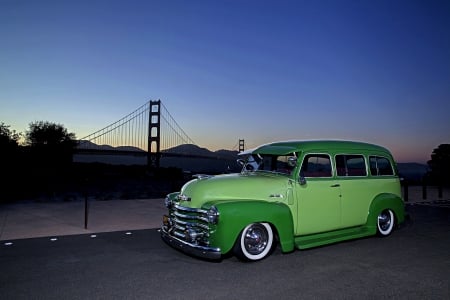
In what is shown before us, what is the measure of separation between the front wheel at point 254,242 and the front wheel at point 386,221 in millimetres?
2891

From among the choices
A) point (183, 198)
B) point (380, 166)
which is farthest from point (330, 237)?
point (183, 198)

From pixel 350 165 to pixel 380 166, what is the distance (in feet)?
3.40

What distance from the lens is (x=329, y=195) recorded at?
611cm

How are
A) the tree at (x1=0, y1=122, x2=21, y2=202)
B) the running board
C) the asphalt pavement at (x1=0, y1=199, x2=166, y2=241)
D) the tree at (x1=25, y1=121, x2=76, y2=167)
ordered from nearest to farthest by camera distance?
1. the running board
2. the asphalt pavement at (x1=0, y1=199, x2=166, y2=241)
3. the tree at (x1=0, y1=122, x2=21, y2=202)
4. the tree at (x1=25, y1=121, x2=76, y2=167)

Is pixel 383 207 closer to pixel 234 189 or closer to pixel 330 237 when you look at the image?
pixel 330 237

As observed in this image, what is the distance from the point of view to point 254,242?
5.26 m

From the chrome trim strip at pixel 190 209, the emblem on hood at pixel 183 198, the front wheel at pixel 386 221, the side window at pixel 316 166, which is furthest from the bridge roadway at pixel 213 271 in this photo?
the side window at pixel 316 166

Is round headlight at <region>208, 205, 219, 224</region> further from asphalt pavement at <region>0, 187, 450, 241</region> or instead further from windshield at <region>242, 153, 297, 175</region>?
asphalt pavement at <region>0, 187, 450, 241</region>

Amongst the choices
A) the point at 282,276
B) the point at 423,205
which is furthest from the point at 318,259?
the point at 423,205

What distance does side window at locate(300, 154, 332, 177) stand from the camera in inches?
237

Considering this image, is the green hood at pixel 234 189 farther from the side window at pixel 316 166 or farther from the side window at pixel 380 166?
the side window at pixel 380 166

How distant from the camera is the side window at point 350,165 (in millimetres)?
6422

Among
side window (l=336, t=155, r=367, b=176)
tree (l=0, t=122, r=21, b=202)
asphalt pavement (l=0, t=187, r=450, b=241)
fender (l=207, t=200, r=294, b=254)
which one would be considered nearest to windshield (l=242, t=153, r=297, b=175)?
fender (l=207, t=200, r=294, b=254)

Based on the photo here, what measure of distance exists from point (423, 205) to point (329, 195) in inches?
320
